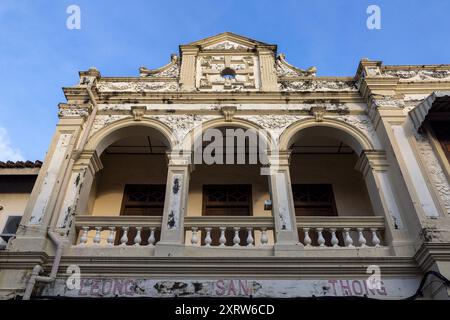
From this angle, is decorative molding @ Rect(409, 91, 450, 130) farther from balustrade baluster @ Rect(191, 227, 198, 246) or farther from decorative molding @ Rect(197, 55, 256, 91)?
balustrade baluster @ Rect(191, 227, 198, 246)

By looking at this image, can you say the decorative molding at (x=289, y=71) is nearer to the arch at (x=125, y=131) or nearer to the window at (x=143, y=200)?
the arch at (x=125, y=131)

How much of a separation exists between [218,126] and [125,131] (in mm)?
1902

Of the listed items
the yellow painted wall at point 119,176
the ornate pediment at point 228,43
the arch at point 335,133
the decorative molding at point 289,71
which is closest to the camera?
the arch at point 335,133

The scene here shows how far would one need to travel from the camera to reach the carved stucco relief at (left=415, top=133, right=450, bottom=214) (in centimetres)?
626

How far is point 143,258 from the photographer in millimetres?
5672

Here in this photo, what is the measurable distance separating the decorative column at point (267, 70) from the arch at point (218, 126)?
3.93 ft

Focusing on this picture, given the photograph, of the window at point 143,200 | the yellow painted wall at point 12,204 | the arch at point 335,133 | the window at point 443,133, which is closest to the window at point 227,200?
the window at point 143,200

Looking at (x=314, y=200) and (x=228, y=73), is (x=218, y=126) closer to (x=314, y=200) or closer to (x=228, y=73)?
(x=228, y=73)

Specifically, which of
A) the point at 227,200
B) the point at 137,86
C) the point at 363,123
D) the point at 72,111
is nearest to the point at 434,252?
the point at 363,123

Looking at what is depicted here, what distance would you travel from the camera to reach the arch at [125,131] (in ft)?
24.3

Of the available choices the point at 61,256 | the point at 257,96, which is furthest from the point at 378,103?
the point at 61,256

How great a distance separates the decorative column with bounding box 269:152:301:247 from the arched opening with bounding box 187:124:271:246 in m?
0.68

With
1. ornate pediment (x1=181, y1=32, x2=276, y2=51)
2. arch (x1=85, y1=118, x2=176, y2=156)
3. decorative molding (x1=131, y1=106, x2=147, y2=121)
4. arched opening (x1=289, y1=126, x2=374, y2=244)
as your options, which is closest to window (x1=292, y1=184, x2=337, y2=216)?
arched opening (x1=289, y1=126, x2=374, y2=244)

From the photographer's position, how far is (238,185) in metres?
8.77
